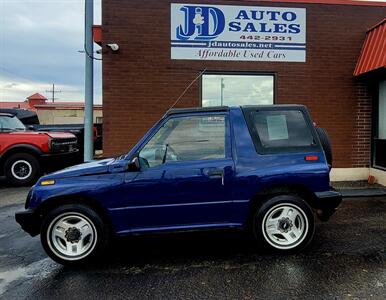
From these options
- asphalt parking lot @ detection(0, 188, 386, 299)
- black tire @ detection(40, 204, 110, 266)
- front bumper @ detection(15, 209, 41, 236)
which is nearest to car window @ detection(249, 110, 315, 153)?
asphalt parking lot @ detection(0, 188, 386, 299)

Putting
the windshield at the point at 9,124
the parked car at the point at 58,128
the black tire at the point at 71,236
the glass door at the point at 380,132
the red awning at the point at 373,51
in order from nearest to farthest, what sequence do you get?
1. the black tire at the point at 71,236
2. the red awning at the point at 373,51
3. the glass door at the point at 380,132
4. the windshield at the point at 9,124
5. the parked car at the point at 58,128

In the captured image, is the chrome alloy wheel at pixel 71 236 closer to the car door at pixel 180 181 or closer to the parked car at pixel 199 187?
the parked car at pixel 199 187

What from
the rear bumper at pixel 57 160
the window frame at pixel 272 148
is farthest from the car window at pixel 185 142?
the rear bumper at pixel 57 160

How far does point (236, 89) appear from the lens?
32.0 ft

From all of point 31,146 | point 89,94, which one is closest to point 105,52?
point 89,94

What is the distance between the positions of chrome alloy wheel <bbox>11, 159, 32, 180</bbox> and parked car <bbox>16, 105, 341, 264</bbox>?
249 inches

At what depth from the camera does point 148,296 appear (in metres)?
3.83

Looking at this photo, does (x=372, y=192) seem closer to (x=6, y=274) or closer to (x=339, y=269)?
(x=339, y=269)

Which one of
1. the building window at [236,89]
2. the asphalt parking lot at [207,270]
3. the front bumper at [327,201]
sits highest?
the building window at [236,89]

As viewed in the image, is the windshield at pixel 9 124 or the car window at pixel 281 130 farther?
the windshield at pixel 9 124

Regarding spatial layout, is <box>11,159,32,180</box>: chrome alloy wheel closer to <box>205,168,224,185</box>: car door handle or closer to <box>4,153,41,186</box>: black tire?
<box>4,153,41,186</box>: black tire

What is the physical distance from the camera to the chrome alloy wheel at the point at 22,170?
10.6 meters

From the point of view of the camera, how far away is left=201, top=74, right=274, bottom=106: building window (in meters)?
9.70

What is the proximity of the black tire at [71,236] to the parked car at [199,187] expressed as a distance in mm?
11
